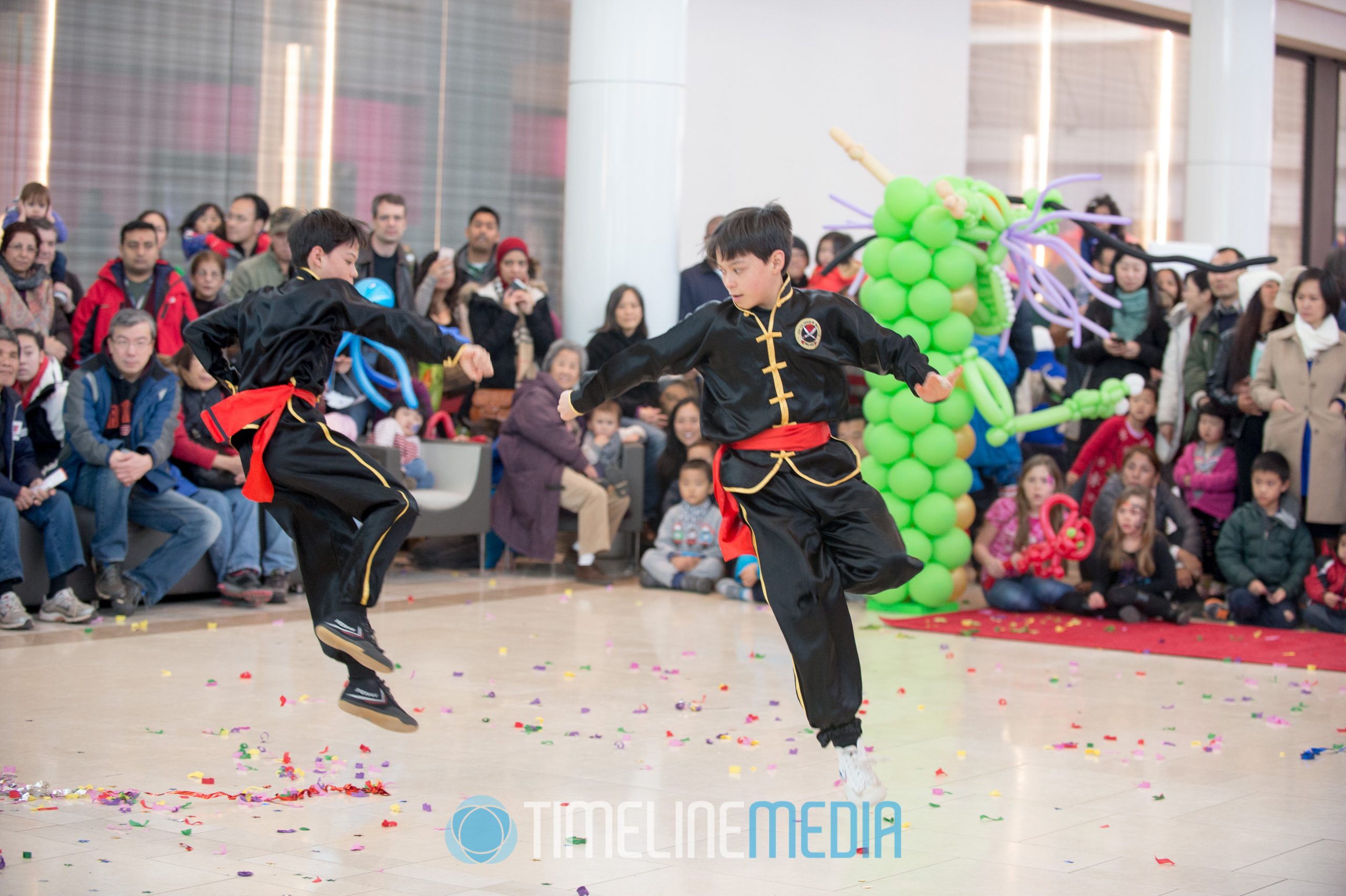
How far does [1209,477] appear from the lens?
790 cm

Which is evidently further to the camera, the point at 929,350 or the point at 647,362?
the point at 929,350

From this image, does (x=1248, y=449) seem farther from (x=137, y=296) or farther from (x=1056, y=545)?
(x=137, y=296)

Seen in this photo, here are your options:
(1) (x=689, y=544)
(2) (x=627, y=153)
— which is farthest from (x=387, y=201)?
(1) (x=689, y=544)

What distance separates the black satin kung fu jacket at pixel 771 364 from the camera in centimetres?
396

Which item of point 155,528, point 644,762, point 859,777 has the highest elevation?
point 155,528

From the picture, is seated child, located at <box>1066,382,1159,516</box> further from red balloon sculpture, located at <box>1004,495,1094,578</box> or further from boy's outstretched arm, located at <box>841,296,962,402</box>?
boy's outstretched arm, located at <box>841,296,962,402</box>

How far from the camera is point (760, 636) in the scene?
693cm

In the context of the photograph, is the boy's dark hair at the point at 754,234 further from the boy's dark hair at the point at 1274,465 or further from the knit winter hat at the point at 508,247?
the knit winter hat at the point at 508,247

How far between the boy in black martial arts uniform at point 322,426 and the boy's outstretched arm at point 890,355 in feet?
3.28

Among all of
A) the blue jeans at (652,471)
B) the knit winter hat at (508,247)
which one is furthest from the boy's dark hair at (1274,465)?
the knit winter hat at (508,247)

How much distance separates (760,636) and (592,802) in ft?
9.83

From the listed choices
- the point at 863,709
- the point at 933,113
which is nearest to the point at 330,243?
the point at 863,709

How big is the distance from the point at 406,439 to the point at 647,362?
434 cm

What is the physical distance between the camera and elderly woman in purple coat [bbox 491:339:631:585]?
8.45m
